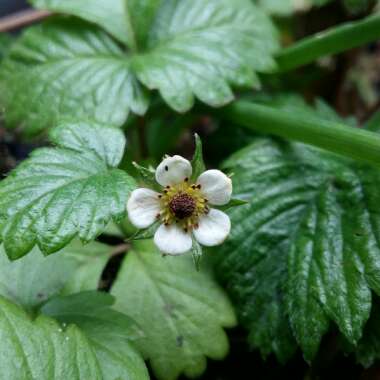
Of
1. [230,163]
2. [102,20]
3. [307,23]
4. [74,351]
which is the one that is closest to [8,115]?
[102,20]

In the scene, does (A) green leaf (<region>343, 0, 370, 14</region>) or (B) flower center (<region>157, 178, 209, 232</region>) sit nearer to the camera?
(B) flower center (<region>157, 178, 209, 232</region>)

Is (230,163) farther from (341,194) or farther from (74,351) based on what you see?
(74,351)

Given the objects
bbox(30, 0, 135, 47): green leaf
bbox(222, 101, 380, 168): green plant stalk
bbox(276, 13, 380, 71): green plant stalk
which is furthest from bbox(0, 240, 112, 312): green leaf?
bbox(276, 13, 380, 71): green plant stalk

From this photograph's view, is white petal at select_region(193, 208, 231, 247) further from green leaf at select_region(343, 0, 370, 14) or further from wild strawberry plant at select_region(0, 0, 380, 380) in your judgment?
green leaf at select_region(343, 0, 370, 14)

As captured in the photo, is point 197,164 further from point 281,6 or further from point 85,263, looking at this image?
point 281,6

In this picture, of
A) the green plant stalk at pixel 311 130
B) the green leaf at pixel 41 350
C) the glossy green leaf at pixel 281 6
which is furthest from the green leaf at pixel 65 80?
the glossy green leaf at pixel 281 6

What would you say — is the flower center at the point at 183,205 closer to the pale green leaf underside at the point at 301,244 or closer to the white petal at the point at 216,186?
the white petal at the point at 216,186

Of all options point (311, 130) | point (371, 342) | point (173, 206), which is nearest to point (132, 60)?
point (311, 130)
